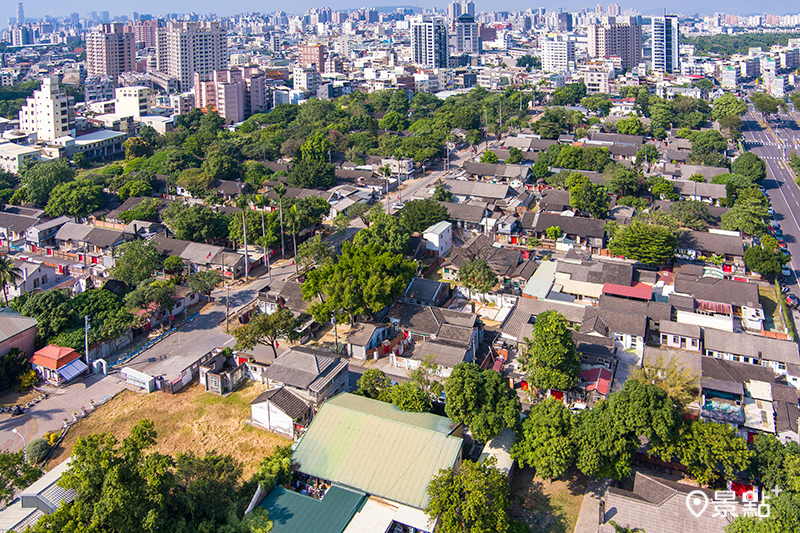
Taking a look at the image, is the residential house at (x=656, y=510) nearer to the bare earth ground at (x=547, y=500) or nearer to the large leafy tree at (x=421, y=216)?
the bare earth ground at (x=547, y=500)

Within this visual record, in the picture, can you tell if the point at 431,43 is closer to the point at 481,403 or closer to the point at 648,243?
the point at 648,243

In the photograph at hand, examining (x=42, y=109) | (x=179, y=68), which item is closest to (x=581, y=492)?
(x=42, y=109)

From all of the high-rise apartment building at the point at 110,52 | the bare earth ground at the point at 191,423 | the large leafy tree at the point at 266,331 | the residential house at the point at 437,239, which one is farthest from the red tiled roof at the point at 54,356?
the high-rise apartment building at the point at 110,52

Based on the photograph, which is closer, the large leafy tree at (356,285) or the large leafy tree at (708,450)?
the large leafy tree at (708,450)

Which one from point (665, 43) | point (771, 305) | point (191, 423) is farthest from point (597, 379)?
point (665, 43)

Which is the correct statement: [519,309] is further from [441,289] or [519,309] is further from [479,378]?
[479,378]
